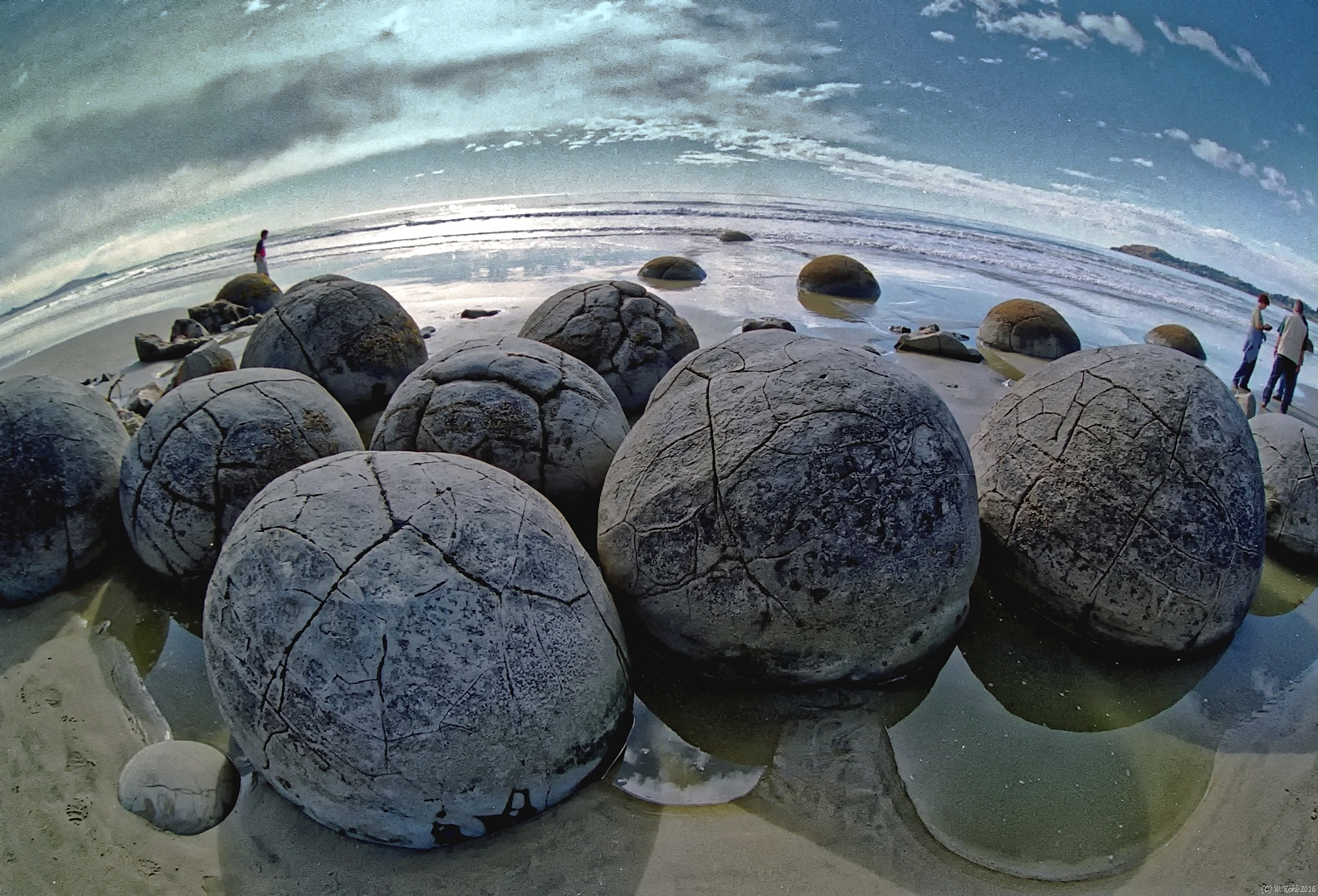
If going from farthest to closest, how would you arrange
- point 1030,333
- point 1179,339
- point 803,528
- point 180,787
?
1. point 1179,339
2. point 1030,333
3. point 803,528
4. point 180,787

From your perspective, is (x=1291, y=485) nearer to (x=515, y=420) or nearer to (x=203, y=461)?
(x=515, y=420)

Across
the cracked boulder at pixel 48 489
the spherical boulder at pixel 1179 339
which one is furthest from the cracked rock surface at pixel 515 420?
the spherical boulder at pixel 1179 339

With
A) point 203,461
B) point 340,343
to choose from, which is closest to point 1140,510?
point 203,461

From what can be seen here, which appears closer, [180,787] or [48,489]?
[180,787]

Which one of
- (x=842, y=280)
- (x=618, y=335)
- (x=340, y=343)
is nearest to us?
(x=340, y=343)

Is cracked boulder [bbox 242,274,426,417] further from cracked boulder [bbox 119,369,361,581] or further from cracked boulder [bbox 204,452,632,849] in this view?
cracked boulder [bbox 204,452,632,849]

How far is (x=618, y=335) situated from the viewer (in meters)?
6.43

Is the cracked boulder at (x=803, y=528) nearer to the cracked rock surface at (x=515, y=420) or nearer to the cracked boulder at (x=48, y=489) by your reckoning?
the cracked rock surface at (x=515, y=420)

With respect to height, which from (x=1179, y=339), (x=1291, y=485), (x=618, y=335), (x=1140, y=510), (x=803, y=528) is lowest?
(x=1179, y=339)

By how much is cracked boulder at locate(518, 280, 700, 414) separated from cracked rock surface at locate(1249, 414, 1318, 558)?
4221mm

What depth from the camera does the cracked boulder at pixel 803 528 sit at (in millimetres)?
3057

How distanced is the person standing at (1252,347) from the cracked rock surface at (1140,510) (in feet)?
25.4

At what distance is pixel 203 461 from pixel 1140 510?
184 inches

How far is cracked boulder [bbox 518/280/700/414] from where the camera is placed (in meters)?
6.37
